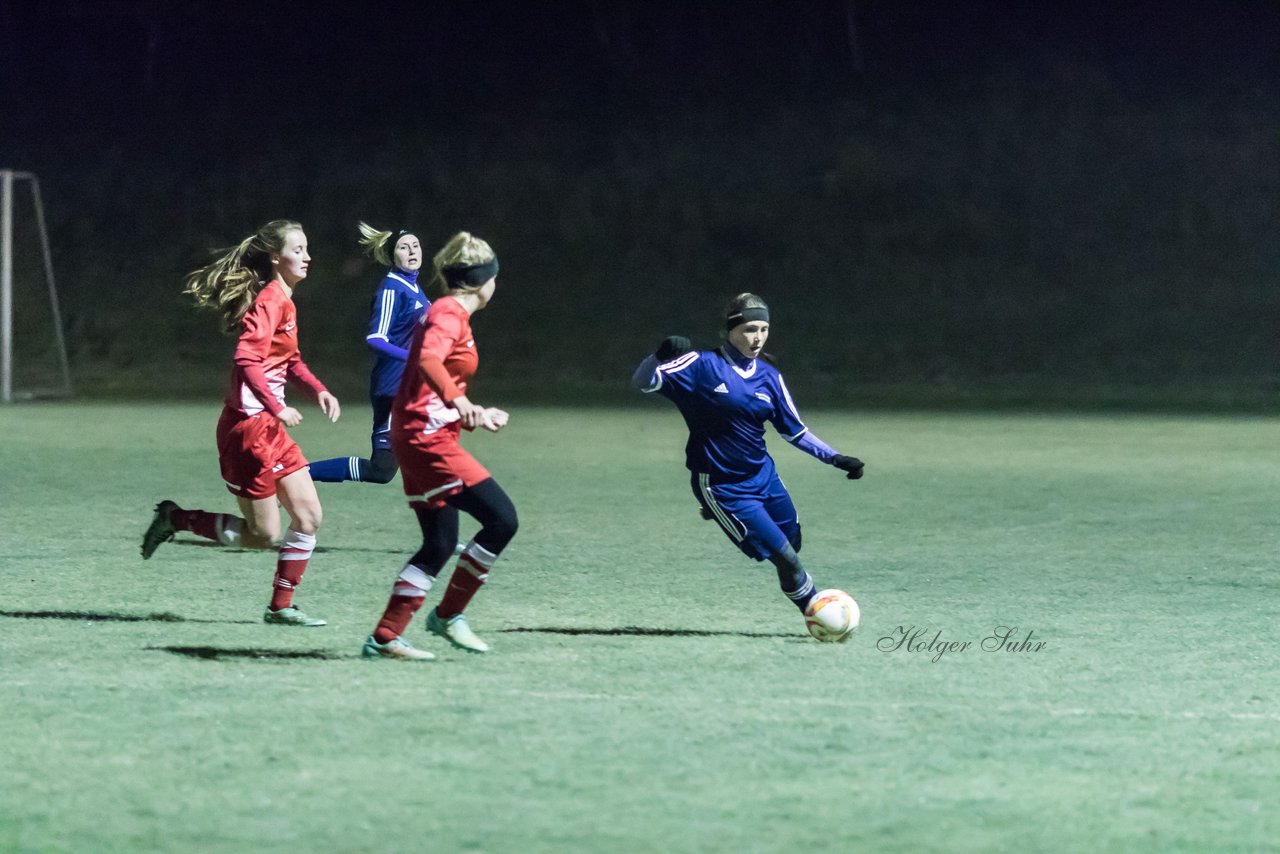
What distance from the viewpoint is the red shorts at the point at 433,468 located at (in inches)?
227

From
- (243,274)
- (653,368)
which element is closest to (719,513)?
(653,368)

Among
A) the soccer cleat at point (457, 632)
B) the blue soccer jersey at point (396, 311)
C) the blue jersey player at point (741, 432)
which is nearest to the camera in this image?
the soccer cleat at point (457, 632)

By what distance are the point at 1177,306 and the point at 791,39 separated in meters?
11.9

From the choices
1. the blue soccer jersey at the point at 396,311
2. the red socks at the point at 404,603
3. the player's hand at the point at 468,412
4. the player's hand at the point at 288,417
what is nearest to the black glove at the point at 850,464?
the player's hand at the point at 468,412

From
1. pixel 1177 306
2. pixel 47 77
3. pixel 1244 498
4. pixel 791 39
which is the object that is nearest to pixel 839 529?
pixel 1244 498

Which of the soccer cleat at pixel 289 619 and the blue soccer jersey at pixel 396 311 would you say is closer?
the soccer cleat at pixel 289 619

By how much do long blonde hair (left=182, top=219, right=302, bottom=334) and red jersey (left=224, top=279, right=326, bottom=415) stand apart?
0.13ft

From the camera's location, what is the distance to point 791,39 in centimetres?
3741

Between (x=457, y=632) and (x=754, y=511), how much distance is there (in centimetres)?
118

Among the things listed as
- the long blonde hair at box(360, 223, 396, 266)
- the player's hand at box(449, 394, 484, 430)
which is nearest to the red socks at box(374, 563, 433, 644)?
the player's hand at box(449, 394, 484, 430)

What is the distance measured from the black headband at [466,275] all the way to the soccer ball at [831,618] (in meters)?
1.61

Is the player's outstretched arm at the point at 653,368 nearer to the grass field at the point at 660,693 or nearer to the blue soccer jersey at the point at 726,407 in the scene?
the blue soccer jersey at the point at 726,407

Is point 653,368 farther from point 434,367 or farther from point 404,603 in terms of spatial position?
point 404,603

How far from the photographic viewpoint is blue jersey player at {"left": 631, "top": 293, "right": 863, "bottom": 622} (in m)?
6.43
